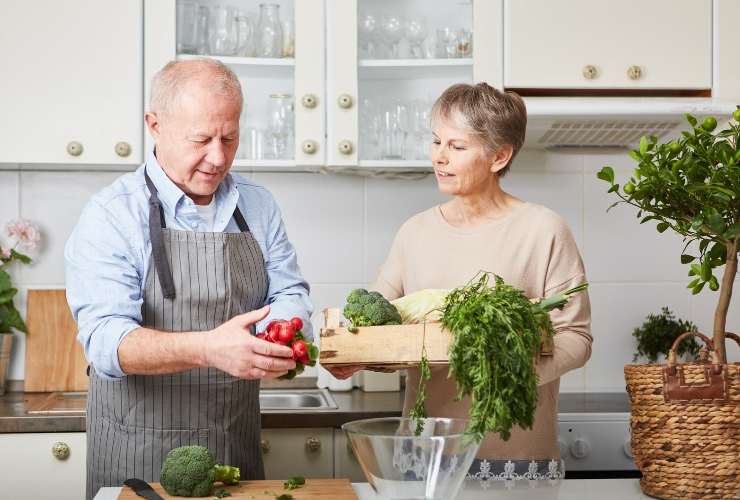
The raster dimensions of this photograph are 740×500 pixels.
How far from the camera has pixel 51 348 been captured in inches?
115

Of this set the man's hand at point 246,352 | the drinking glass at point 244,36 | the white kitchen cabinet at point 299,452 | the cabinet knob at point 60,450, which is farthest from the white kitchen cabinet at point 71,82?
the man's hand at point 246,352

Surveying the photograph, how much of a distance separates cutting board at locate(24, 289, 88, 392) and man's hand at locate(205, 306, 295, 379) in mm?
1478

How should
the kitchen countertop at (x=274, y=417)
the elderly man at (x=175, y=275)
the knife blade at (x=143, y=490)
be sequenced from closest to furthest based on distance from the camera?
the knife blade at (x=143, y=490) < the elderly man at (x=175, y=275) < the kitchen countertop at (x=274, y=417)

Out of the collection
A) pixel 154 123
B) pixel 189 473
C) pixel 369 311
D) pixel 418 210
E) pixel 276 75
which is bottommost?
pixel 189 473

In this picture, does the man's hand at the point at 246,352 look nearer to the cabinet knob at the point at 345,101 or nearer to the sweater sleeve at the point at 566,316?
the sweater sleeve at the point at 566,316

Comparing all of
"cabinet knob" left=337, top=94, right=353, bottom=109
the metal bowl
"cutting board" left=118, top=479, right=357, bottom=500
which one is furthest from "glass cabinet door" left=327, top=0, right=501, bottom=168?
the metal bowl

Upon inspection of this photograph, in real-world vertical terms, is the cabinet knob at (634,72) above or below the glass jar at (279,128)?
above

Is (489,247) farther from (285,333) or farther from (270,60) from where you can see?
(270,60)

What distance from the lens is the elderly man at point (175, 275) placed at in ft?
6.03

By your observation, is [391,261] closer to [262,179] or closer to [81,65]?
[262,179]

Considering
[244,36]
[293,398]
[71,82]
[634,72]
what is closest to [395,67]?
[244,36]

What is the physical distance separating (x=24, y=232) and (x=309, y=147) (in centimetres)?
99

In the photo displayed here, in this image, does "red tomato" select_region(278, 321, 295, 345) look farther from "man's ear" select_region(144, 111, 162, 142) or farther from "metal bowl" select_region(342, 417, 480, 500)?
"man's ear" select_region(144, 111, 162, 142)

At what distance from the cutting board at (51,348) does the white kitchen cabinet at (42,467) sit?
47 cm
